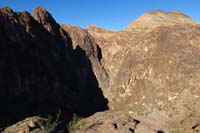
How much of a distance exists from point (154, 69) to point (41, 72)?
48817 millimetres

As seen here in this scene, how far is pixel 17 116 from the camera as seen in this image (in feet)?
343

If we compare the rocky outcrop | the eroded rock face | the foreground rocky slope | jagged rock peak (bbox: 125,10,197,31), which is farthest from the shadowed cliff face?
jagged rock peak (bbox: 125,10,197,31)

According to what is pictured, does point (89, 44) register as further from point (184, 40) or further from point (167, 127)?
point (167, 127)

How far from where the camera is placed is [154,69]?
14925 centimetres

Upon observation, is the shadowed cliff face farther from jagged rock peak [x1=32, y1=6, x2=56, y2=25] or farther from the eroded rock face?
the eroded rock face

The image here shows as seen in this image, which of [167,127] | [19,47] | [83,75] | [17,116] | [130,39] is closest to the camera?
[17,116]

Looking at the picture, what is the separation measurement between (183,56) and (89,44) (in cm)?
4597

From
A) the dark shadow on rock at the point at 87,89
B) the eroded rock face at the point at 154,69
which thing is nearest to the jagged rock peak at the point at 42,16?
the dark shadow on rock at the point at 87,89

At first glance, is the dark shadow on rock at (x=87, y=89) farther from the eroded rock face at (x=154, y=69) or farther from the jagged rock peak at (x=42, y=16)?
the jagged rock peak at (x=42, y=16)

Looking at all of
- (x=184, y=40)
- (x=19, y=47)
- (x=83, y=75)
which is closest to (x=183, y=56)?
(x=184, y=40)

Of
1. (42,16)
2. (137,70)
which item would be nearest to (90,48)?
(137,70)

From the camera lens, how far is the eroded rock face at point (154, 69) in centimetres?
13212

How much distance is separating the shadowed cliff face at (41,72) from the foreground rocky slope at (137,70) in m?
0.66

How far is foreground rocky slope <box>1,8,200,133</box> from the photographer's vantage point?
125881 millimetres
